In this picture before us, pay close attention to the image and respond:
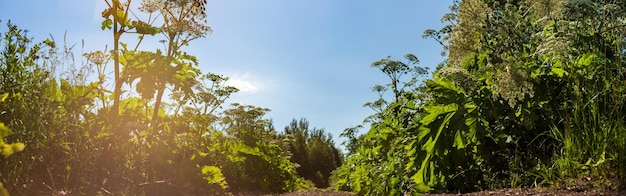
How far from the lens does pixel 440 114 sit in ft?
12.3

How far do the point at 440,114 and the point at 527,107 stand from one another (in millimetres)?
591

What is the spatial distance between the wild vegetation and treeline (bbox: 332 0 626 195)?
0.04 feet

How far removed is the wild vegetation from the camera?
136 inches

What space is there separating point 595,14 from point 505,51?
693 millimetres

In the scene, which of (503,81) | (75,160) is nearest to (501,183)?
(503,81)

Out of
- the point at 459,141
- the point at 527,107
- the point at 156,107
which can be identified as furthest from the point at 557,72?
the point at 156,107

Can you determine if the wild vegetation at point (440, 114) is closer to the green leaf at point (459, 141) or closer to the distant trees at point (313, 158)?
the green leaf at point (459, 141)

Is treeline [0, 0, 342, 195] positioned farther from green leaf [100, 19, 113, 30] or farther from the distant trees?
the distant trees

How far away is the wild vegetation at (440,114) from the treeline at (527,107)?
0.01 meters

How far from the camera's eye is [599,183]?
3.16 meters

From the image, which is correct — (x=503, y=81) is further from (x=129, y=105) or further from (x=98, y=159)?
(x=129, y=105)

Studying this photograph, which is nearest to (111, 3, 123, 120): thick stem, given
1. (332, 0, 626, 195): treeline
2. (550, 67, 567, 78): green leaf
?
(332, 0, 626, 195): treeline

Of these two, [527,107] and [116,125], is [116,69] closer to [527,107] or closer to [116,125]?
[116,125]

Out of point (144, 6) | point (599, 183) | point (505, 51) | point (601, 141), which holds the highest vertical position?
point (144, 6)
